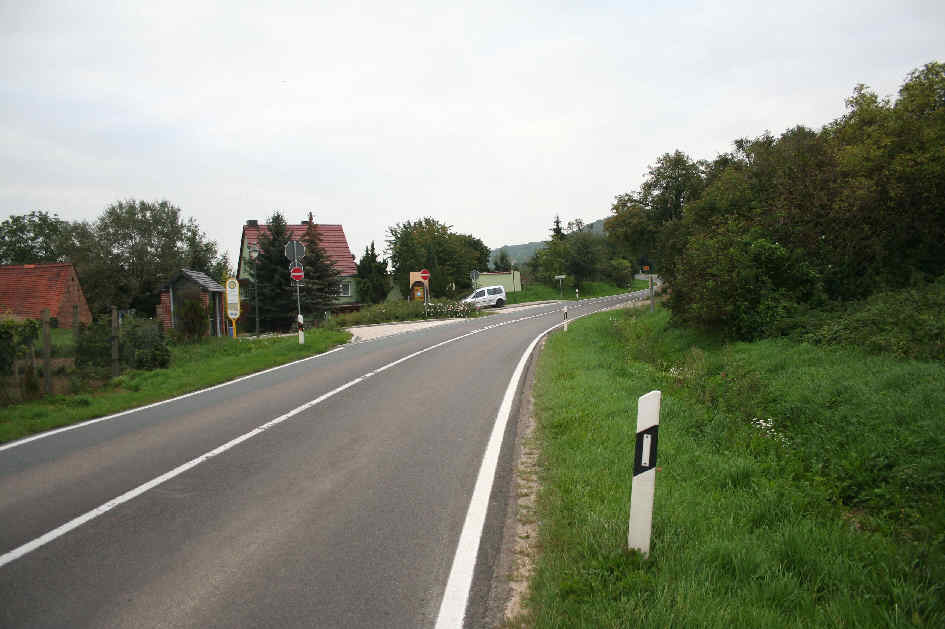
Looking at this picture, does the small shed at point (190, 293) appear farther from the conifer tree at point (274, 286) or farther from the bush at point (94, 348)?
the bush at point (94, 348)

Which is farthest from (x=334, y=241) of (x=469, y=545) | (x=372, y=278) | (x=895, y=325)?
(x=469, y=545)

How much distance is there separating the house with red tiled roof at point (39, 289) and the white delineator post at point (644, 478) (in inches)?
1524

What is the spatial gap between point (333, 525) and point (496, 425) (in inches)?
140

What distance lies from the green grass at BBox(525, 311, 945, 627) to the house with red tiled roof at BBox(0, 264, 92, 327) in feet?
119

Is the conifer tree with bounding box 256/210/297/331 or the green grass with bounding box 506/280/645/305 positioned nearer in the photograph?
the conifer tree with bounding box 256/210/297/331

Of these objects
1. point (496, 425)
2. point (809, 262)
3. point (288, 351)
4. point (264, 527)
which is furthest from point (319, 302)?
point (264, 527)

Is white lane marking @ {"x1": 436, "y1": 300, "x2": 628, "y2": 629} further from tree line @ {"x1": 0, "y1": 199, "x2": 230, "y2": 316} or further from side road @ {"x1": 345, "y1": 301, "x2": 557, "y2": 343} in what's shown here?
tree line @ {"x1": 0, "y1": 199, "x2": 230, "y2": 316}

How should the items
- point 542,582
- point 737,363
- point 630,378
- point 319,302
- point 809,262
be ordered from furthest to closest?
1. point 319,302
2. point 809,262
3. point 737,363
4. point 630,378
5. point 542,582

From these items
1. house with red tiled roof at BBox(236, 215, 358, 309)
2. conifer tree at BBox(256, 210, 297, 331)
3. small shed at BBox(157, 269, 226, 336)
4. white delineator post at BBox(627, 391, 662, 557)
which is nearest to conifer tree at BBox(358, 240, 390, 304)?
house with red tiled roof at BBox(236, 215, 358, 309)

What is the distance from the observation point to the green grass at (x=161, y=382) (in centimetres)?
906

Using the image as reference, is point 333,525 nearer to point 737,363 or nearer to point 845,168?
point 737,363

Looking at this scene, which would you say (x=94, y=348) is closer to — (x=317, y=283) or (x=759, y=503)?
(x=759, y=503)

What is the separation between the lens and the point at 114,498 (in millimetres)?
5359

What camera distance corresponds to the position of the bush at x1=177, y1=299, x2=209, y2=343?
20.9m
